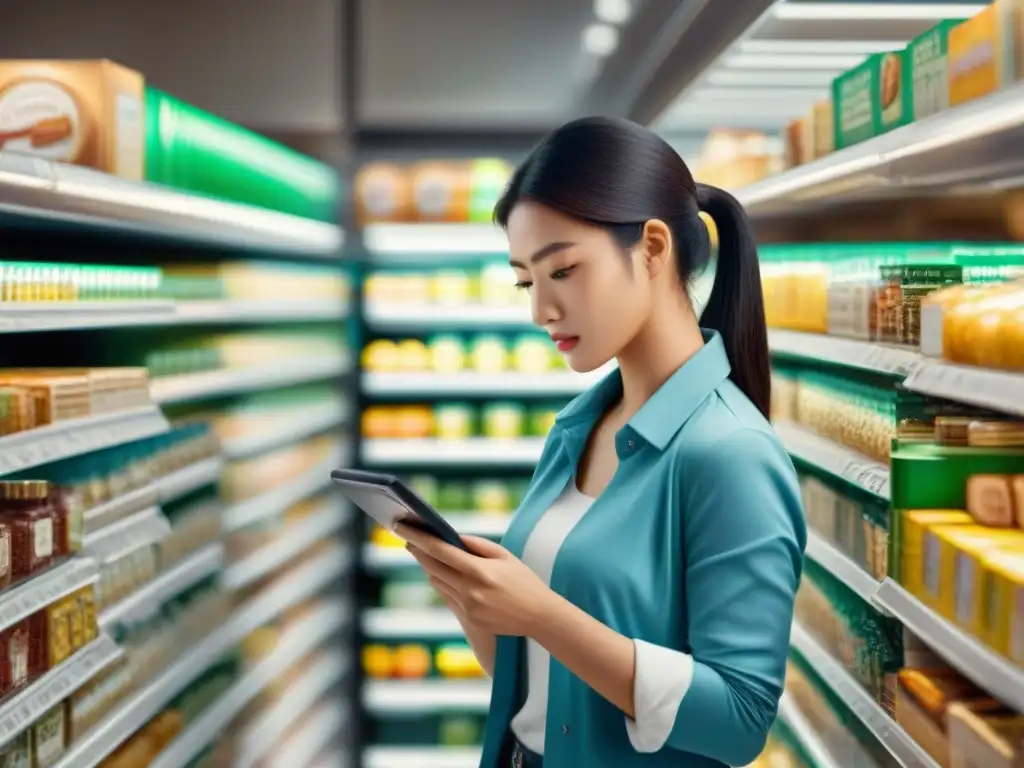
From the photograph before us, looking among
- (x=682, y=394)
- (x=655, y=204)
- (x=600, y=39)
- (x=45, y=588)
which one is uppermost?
(x=600, y=39)

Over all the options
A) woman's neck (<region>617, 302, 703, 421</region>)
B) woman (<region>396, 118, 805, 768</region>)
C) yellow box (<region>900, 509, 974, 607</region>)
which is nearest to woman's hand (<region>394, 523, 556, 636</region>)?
woman (<region>396, 118, 805, 768</region>)

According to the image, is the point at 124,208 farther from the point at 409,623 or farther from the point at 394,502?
the point at 409,623

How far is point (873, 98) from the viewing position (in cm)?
248

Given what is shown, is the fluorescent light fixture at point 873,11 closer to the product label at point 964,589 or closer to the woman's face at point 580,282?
the woman's face at point 580,282

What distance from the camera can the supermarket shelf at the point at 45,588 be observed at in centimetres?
221

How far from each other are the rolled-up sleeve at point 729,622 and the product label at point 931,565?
37 cm

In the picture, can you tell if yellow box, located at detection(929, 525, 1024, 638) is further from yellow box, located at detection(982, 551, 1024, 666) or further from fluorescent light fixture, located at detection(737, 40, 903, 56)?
fluorescent light fixture, located at detection(737, 40, 903, 56)

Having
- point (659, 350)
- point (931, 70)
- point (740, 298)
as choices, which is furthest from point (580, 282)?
point (931, 70)

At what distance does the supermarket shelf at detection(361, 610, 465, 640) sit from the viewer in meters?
5.89

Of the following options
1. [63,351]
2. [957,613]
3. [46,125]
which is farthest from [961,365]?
[63,351]

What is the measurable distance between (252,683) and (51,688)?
205 cm

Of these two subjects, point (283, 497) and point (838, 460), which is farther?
point (283, 497)

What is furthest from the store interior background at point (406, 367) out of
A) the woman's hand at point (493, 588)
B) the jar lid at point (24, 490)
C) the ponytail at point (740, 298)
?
the woman's hand at point (493, 588)

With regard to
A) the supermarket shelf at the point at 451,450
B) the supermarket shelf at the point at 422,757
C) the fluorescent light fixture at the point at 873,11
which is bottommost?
the supermarket shelf at the point at 422,757
